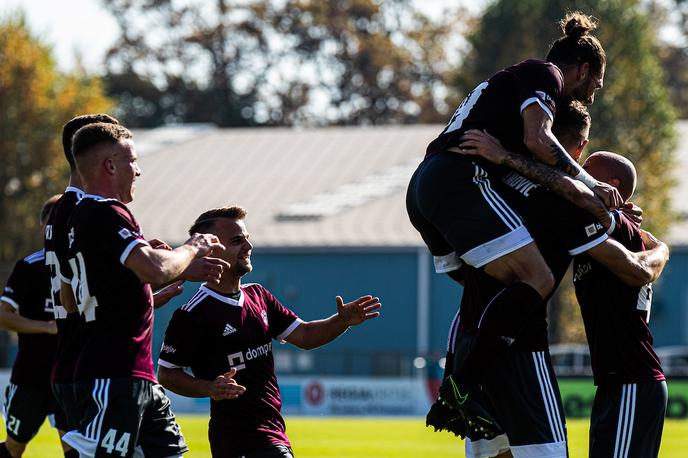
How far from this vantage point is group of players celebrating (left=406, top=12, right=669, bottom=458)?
7305 mm

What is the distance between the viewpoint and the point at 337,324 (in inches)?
345

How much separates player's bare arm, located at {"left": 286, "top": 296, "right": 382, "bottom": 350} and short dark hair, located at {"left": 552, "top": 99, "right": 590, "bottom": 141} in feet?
5.16

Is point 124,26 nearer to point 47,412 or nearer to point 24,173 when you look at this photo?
point 24,173

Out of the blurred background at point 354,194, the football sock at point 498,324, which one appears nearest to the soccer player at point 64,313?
the football sock at point 498,324

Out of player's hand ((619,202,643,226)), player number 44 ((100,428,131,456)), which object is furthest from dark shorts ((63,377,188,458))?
player's hand ((619,202,643,226))

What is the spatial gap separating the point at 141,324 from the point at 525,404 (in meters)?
2.02

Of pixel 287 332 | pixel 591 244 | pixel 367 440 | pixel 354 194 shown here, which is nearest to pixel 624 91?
pixel 354 194

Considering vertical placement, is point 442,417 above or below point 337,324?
below

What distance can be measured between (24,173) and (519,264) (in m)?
33.4

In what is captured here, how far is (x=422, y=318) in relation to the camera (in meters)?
38.0

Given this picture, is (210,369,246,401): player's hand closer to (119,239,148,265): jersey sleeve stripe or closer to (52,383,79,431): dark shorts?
(52,383,79,431): dark shorts

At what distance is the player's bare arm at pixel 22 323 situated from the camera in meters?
10.8

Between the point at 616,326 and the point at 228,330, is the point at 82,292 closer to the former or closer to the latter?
the point at 228,330

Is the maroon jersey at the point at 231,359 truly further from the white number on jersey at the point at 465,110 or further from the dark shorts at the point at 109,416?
the white number on jersey at the point at 465,110
